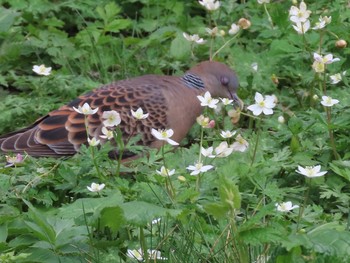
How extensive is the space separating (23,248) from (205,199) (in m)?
0.89

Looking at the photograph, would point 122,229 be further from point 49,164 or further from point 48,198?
point 49,164

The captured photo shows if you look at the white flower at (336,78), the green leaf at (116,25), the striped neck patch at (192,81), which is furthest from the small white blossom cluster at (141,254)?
the green leaf at (116,25)

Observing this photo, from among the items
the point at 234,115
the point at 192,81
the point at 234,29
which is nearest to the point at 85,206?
the point at 234,115

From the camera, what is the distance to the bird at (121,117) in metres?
5.97

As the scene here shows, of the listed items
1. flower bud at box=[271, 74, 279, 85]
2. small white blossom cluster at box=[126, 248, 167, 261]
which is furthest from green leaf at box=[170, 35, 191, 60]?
small white blossom cluster at box=[126, 248, 167, 261]

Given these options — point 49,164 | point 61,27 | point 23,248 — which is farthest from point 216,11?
point 23,248

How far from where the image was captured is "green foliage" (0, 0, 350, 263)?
409cm

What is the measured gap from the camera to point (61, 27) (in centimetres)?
816

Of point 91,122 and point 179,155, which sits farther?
point 91,122

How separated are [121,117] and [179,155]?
67 centimetres

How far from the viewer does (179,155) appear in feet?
18.1

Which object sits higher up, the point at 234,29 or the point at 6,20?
Result: the point at 6,20

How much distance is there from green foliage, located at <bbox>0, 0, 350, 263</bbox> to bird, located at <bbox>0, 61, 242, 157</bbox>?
0.18 metres

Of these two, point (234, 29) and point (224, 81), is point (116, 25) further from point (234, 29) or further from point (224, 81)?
point (224, 81)
